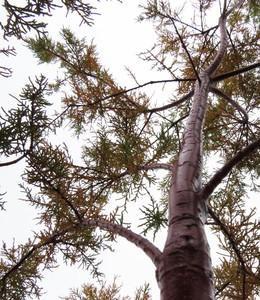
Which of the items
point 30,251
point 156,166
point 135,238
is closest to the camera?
point 135,238

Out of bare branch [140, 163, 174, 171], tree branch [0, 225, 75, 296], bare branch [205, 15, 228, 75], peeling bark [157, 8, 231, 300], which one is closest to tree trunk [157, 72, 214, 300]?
peeling bark [157, 8, 231, 300]

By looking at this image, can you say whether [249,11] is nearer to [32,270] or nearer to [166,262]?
[32,270]

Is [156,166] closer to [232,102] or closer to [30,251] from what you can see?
[30,251]

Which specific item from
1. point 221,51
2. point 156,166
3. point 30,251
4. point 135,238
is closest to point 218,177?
point 135,238

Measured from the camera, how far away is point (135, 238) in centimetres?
184

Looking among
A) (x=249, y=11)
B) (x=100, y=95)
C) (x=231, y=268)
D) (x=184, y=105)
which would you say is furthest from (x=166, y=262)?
(x=249, y=11)

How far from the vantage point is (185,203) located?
1.70 m

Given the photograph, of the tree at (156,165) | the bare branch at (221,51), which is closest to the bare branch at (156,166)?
the tree at (156,165)

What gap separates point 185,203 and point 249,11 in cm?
405

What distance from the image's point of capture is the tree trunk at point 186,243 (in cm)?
129

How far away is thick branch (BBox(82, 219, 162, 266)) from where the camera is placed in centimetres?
160

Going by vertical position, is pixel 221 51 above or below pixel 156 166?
above

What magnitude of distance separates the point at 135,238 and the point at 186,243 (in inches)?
16.5

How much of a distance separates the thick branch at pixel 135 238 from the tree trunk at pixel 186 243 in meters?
0.10
